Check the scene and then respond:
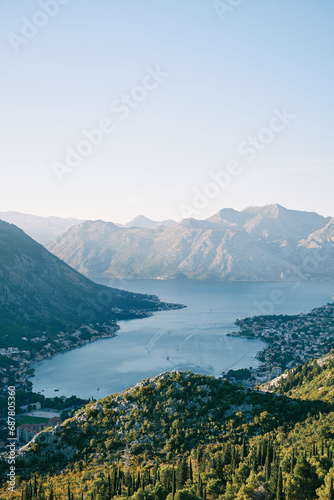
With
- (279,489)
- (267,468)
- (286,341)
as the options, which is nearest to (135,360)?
(286,341)

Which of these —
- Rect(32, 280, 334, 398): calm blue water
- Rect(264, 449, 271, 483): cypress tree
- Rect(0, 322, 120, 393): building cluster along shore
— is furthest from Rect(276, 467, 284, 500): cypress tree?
Rect(0, 322, 120, 393): building cluster along shore

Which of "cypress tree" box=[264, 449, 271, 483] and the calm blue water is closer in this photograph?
"cypress tree" box=[264, 449, 271, 483]

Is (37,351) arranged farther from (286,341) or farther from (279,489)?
(279,489)

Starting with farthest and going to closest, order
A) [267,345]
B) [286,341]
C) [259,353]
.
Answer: [286,341] → [267,345] → [259,353]

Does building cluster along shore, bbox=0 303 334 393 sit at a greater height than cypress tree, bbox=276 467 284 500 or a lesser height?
lesser

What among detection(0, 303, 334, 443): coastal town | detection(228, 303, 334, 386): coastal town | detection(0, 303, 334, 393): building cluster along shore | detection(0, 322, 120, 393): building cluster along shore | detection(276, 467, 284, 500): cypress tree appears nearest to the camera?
detection(276, 467, 284, 500): cypress tree

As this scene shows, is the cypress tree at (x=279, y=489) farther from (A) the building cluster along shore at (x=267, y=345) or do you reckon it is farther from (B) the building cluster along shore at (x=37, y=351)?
(B) the building cluster along shore at (x=37, y=351)

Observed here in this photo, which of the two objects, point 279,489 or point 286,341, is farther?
point 286,341

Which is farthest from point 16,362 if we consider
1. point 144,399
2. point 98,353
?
point 144,399

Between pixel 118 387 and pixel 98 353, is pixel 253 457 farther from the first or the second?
pixel 98 353

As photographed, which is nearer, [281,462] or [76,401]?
[281,462]

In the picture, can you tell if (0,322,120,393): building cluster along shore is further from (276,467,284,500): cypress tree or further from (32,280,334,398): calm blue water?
(276,467,284,500): cypress tree
